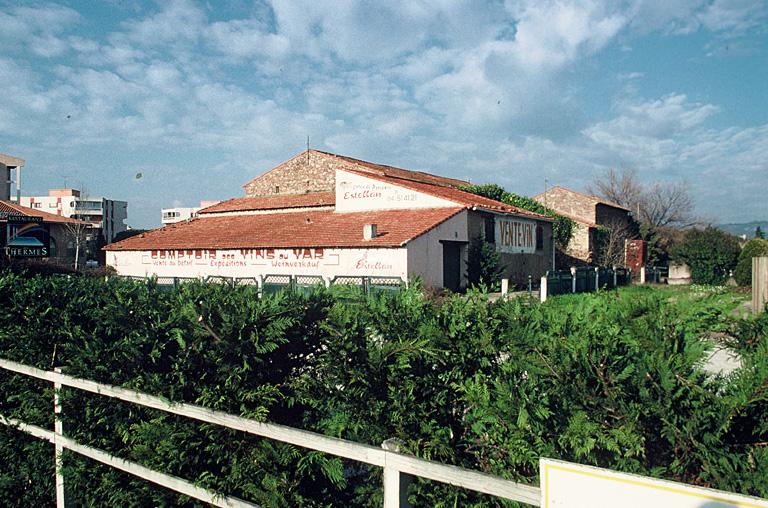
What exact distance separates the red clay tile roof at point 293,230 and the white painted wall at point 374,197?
1.71 ft

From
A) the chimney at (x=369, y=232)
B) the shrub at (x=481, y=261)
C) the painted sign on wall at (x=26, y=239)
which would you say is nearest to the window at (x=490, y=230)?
the shrub at (x=481, y=261)

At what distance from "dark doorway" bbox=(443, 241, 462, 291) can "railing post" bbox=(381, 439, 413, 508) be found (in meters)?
23.2

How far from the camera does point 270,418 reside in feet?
10.4

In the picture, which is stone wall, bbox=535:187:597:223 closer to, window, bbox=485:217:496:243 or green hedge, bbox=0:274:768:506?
window, bbox=485:217:496:243

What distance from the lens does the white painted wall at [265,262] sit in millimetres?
23844

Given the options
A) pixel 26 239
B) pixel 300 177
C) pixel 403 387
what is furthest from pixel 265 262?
pixel 403 387

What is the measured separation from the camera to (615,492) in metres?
1.67

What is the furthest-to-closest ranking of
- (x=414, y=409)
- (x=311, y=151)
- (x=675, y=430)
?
(x=311, y=151) → (x=414, y=409) → (x=675, y=430)

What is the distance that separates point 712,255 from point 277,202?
2627cm

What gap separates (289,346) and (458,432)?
117cm

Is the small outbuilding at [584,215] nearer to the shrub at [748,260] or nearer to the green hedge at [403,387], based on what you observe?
the shrub at [748,260]

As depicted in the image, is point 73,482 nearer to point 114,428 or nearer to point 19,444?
point 114,428

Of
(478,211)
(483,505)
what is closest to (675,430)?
(483,505)

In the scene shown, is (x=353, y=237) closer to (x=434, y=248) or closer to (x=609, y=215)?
(x=434, y=248)
